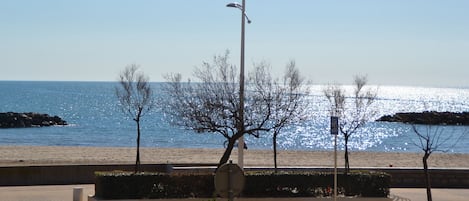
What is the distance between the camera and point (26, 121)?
95.1 metres

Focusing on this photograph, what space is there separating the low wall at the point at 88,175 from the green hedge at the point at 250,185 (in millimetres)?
4529

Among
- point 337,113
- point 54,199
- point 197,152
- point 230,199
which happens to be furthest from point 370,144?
point 230,199

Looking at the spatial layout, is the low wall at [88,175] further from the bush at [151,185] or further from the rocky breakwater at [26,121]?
the rocky breakwater at [26,121]

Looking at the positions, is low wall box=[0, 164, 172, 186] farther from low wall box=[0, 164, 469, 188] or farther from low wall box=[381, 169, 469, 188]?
low wall box=[381, 169, 469, 188]

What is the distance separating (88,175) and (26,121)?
74.5 meters

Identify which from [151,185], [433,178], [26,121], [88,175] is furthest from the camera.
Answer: [26,121]

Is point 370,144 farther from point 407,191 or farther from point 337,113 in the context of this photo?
point 407,191

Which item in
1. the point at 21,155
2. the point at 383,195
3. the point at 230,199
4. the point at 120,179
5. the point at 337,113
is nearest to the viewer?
the point at 230,199

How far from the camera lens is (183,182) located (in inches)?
720

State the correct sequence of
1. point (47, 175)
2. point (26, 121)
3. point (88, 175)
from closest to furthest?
point (47, 175) → point (88, 175) → point (26, 121)

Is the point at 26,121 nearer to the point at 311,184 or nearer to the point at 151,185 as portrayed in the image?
the point at 151,185

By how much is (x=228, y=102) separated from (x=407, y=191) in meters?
6.19

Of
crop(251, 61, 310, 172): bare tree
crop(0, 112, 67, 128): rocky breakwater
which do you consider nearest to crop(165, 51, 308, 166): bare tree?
crop(251, 61, 310, 172): bare tree

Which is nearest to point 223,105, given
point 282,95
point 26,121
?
point 282,95
